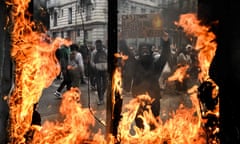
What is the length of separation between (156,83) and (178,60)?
504 centimetres

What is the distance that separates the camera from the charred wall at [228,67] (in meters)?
5.12

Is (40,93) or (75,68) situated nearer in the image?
(40,93)

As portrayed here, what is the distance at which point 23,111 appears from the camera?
5547 mm

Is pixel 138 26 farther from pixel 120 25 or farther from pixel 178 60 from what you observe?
pixel 178 60

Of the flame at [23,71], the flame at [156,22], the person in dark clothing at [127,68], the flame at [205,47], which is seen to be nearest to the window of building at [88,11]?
the flame at [156,22]

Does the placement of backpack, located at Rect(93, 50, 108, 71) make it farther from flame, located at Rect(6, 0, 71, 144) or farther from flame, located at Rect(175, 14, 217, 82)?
flame, located at Rect(175, 14, 217, 82)

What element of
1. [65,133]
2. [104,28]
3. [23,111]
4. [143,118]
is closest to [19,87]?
[23,111]

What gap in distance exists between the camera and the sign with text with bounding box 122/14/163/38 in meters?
12.0

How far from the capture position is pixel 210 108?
541 centimetres

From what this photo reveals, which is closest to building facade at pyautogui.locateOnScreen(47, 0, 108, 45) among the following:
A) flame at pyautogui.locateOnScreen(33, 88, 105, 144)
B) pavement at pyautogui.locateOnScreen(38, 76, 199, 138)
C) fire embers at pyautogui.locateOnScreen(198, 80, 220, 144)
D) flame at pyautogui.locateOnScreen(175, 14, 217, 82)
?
pavement at pyautogui.locateOnScreen(38, 76, 199, 138)

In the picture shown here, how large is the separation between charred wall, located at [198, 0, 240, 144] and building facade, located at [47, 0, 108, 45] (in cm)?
995

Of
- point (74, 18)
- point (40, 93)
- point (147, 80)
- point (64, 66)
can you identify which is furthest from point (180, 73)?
point (74, 18)

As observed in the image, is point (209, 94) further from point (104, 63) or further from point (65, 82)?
point (65, 82)

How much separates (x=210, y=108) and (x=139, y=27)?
706cm
